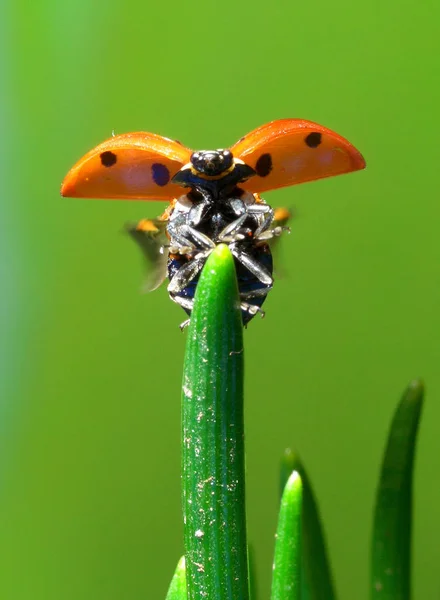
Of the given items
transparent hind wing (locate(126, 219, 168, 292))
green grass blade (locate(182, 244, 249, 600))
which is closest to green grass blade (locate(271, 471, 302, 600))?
green grass blade (locate(182, 244, 249, 600))

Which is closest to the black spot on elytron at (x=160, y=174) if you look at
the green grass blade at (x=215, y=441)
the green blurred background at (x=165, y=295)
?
the green grass blade at (x=215, y=441)

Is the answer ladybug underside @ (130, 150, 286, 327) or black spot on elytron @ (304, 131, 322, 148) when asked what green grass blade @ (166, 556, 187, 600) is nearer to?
ladybug underside @ (130, 150, 286, 327)

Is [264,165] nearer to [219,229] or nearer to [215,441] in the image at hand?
[219,229]

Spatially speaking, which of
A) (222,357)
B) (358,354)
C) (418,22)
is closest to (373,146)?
(418,22)

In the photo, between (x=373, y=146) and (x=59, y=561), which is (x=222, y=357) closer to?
(x=373, y=146)

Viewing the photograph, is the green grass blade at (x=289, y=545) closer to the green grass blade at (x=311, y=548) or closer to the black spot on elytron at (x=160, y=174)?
the green grass blade at (x=311, y=548)

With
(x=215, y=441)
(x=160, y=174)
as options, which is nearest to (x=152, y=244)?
(x=160, y=174)
